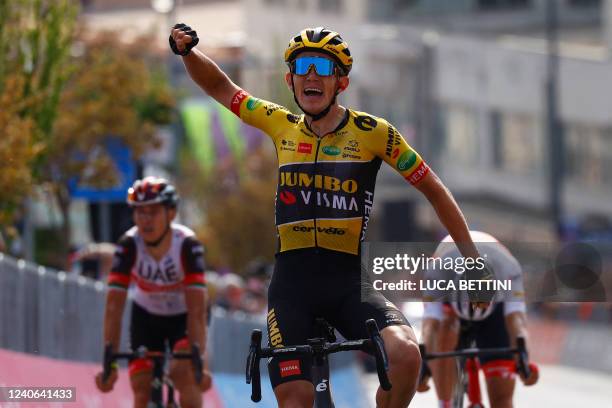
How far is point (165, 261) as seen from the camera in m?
12.0

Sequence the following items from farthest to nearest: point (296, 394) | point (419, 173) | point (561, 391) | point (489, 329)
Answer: point (561, 391)
point (489, 329)
point (419, 173)
point (296, 394)

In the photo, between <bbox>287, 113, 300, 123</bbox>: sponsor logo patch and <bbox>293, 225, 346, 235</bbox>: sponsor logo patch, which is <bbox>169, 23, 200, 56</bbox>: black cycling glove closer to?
<bbox>287, 113, 300, 123</bbox>: sponsor logo patch

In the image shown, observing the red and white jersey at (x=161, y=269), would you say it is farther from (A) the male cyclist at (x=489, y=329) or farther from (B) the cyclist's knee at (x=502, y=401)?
(B) the cyclist's knee at (x=502, y=401)

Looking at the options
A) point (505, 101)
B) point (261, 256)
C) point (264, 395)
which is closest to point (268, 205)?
point (261, 256)

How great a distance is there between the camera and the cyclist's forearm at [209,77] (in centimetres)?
908

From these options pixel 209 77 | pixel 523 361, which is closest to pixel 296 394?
pixel 209 77

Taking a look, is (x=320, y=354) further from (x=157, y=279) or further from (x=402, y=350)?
(x=157, y=279)

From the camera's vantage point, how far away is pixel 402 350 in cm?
810

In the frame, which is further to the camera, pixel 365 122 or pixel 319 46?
pixel 365 122

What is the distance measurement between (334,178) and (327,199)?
115 mm

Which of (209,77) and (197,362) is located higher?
(209,77)

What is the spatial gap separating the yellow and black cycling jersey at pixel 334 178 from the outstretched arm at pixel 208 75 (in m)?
0.64

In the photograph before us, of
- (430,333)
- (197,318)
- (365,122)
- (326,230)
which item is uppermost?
(365,122)

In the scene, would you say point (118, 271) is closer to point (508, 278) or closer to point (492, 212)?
point (508, 278)
